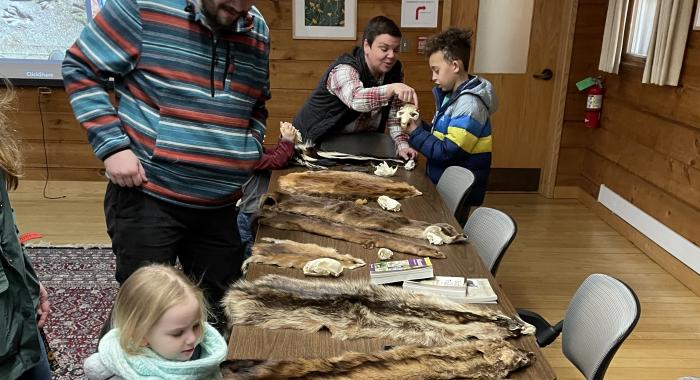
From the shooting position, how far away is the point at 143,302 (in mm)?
1101

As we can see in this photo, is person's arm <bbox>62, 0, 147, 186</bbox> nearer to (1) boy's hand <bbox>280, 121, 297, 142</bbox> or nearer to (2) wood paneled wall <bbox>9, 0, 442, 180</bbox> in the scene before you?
(1) boy's hand <bbox>280, 121, 297, 142</bbox>

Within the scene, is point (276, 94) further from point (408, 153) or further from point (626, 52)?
point (626, 52)

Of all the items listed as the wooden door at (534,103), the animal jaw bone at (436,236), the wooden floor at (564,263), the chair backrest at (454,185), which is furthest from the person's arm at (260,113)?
the wooden door at (534,103)

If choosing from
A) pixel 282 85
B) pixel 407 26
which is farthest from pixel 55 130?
pixel 407 26

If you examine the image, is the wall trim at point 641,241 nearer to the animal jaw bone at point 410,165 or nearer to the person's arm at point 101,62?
the animal jaw bone at point 410,165

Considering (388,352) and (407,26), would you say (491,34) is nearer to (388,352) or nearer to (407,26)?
(407,26)

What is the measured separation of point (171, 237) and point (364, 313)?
63cm

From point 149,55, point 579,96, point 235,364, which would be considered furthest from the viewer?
point 579,96

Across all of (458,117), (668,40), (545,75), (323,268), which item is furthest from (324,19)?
(323,268)

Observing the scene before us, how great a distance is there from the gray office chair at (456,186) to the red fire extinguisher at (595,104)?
7.39 feet

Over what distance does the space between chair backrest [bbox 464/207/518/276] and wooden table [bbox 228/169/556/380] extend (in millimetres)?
164

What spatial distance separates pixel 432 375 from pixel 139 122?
3.33 feet

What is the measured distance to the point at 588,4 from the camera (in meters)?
4.21

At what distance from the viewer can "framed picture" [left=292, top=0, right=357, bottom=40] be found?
4.14m
